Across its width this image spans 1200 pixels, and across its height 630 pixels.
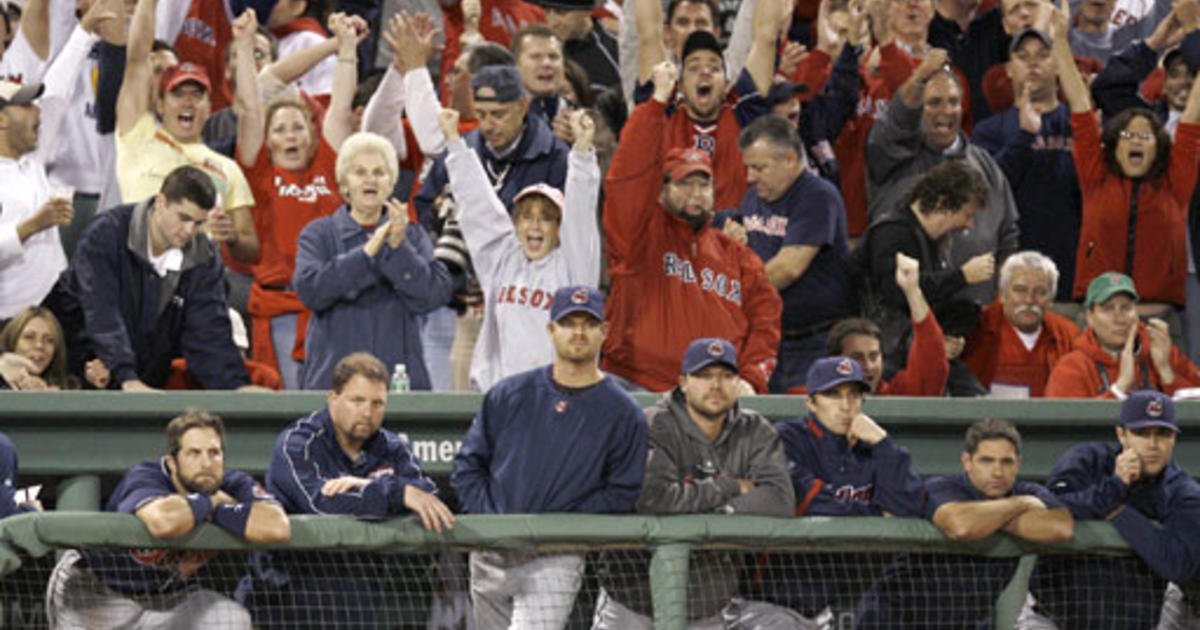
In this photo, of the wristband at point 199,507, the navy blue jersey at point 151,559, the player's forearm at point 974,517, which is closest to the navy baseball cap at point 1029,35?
the player's forearm at point 974,517

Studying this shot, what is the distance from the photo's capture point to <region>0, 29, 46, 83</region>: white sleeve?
1188cm

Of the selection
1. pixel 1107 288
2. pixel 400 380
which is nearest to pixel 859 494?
pixel 400 380

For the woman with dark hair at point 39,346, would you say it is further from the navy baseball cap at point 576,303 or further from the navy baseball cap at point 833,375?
the navy baseball cap at point 833,375

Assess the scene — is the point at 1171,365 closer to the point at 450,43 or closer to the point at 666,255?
the point at 666,255

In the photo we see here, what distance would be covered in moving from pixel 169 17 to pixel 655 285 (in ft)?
14.6

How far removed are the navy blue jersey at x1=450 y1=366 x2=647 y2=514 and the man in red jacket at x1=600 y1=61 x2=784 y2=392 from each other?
1566 millimetres

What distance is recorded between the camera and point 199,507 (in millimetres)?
7383

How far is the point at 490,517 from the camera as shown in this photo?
7574mm

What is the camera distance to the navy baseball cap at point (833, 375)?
861cm

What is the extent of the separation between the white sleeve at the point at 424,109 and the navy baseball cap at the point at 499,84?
1.08 metres

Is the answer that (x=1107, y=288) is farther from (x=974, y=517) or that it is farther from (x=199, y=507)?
(x=199, y=507)

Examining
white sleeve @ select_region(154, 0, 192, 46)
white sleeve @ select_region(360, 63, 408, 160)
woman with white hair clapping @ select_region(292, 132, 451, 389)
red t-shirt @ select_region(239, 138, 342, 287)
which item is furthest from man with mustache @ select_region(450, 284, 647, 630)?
white sleeve @ select_region(154, 0, 192, 46)

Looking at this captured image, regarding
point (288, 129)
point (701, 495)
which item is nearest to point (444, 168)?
point (288, 129)

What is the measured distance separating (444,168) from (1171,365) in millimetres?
3716
